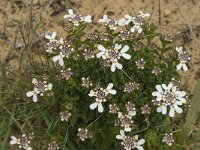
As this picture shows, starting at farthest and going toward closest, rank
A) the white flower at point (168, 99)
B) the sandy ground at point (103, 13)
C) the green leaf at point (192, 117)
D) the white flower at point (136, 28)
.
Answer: the sandy ground at point (103, 13), the green leaf at point (192, 117), the white flower at point (136, 28), the white flower at point (168, 99)

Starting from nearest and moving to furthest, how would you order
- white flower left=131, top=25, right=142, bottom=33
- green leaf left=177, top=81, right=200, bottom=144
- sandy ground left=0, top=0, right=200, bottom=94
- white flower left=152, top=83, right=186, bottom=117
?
white flower left=152, top=83, right=186, bottom=117
white flower left=131, top=25, right=142, bottom=33
green leaf left=177, top=81, right=200, bottom=144
sandy ground left=0, top=0, right=200, bottom=94

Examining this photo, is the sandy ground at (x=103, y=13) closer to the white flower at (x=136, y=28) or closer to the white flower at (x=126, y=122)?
the white flower at (x=136, y=28)

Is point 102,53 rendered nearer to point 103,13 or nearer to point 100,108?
point 100,108

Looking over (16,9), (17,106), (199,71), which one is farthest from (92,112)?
(16,9)

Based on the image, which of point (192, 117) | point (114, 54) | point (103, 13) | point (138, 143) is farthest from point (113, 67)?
point (103, 13)

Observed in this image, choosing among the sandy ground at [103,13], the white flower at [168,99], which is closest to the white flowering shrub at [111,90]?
the white flower at [168,99]

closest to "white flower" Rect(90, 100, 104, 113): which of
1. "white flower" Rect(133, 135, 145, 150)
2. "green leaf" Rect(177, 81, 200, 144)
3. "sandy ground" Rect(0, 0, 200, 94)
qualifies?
"white flower" Rect(133, 135, 145, 150)

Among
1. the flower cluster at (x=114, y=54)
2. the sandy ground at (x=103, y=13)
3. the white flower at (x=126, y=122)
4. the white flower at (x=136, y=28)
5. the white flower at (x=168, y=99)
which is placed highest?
the sandy ground at (x=103, y=13)

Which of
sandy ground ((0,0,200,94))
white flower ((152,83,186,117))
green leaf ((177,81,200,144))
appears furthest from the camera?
sandy ground ((0,0,200,94))

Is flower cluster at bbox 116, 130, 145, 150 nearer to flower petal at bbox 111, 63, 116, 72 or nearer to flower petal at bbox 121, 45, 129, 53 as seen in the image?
flower petal at bbox 111, 63, 116, 72
